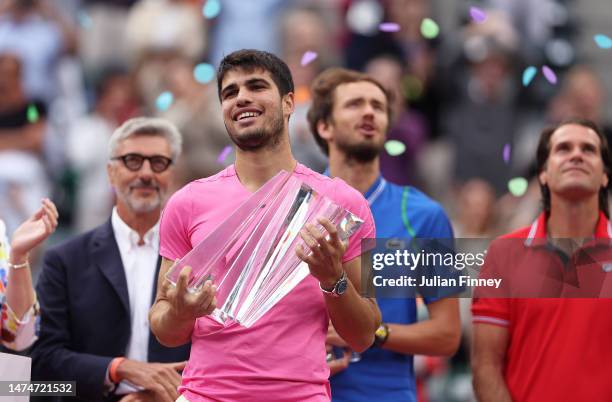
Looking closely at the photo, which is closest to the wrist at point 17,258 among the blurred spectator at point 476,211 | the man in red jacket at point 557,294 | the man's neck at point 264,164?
the man's neck at point 264,164

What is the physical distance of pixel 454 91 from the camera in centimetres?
1068

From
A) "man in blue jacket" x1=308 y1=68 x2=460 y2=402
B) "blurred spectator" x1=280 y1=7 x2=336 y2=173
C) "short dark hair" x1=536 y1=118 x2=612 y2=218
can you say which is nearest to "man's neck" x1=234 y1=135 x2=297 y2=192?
"man in blue jacket" x1=308 y1=68 x2=460 y2=402

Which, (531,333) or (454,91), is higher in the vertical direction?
(454,91)

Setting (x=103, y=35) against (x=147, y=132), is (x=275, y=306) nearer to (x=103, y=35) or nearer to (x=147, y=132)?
(x=147, y=132)

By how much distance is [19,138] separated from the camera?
10383 mm

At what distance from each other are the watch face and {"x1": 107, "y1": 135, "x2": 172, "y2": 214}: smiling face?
192 cm

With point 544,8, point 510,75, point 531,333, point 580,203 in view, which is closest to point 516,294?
Answer: point 531,333

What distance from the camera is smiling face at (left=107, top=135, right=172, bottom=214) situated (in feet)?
20.1

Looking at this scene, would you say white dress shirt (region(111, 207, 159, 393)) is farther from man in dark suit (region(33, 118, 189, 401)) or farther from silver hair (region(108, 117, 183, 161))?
silver hair (region(108, 117, 183, 161))

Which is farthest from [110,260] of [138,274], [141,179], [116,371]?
[116,371]

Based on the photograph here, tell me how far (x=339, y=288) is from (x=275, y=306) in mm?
304

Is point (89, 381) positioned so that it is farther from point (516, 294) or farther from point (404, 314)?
point (516, 294)

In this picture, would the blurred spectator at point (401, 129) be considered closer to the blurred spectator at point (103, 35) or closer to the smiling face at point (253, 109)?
the blurred spectator at point (103, 35)

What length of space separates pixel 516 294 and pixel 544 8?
582cm
